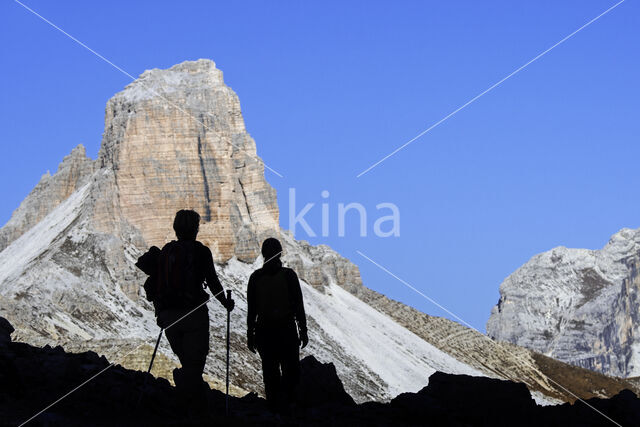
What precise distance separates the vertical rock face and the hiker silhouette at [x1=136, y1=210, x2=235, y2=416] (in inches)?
4790

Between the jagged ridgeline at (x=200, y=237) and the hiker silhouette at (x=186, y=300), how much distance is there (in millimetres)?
81330

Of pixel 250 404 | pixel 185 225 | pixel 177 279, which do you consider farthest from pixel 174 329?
pixel 250 404

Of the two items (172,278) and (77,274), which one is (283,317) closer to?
(172,278)

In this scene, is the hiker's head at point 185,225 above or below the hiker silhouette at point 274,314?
above

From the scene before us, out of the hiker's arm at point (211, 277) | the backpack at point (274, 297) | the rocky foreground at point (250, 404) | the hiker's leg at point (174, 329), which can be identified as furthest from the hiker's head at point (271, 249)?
the rocky foreground at point (250, 404)

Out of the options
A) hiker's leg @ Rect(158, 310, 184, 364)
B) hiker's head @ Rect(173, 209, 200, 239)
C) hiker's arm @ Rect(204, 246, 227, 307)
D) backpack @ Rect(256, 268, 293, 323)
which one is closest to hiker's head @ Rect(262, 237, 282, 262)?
backpack @ Rect(256, 268, 293, 323)

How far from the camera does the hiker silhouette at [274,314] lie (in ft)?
53.0

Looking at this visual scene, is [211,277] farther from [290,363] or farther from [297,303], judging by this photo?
[290,363]

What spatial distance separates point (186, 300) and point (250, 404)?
129 inches

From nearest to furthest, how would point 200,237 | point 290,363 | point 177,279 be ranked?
point 177,279
point 290,363
point 200,237

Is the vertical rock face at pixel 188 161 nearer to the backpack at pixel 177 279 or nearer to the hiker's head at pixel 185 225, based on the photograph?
the hiker's head at pixel 185 225

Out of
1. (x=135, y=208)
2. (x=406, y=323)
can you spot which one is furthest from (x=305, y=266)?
(x=135, y=208)

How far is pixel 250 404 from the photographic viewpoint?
17.7m

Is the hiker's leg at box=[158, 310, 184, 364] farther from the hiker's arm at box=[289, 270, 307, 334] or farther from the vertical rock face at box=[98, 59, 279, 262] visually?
the vertical rock face at box=[98, 59, 279, 262]
